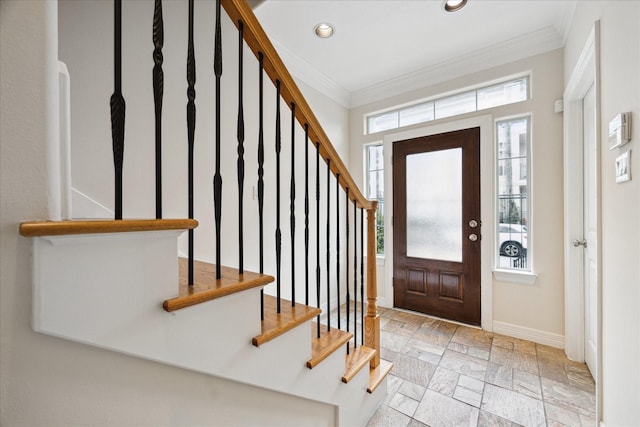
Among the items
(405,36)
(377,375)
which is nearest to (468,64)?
(405,36)

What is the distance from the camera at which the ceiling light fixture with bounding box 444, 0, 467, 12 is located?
200 cm

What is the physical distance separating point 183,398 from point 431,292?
Result: 2750mm

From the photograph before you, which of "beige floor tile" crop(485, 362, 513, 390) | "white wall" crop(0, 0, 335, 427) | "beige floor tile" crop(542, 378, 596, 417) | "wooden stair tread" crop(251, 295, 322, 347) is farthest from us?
"beige floor tile" crop(485, 362, 513, 390)

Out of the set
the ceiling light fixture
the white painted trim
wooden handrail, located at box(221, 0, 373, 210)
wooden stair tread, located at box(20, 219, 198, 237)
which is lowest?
the white painted trim

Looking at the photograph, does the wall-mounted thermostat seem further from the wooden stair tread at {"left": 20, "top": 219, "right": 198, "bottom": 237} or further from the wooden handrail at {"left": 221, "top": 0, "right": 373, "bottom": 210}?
the wooden stair tread at {"left": 20, "top": 219, "right": 198, "bottom": 237}

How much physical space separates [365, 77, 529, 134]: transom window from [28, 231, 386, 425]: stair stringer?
9.51 ft

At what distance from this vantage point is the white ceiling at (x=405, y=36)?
2.06 meters

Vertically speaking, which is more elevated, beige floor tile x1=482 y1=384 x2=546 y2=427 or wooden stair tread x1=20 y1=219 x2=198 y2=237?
wooden stair tread x1=20 y1=219 x2=198 y2=237

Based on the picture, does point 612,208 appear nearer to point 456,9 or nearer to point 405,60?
point 456,9

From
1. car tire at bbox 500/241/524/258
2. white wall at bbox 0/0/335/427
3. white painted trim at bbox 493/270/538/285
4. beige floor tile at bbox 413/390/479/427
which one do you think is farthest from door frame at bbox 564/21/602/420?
white wall at bbox 0/0/335/427

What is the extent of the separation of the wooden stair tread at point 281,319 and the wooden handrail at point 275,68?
719 millimetres

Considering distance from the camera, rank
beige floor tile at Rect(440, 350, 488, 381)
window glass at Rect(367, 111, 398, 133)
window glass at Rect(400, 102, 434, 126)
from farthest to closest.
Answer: window glass at Rect(367, 111, 398, 133)
window glass at Rect(400, 102, 434, 126)
beige floor tile at Rect(440, 350, 488, 381)

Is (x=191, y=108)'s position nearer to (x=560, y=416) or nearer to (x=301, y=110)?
(x=301, y=110)

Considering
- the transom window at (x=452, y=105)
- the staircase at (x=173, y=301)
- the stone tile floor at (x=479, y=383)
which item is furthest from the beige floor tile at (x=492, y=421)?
the transom window at (x=452, y=105)
